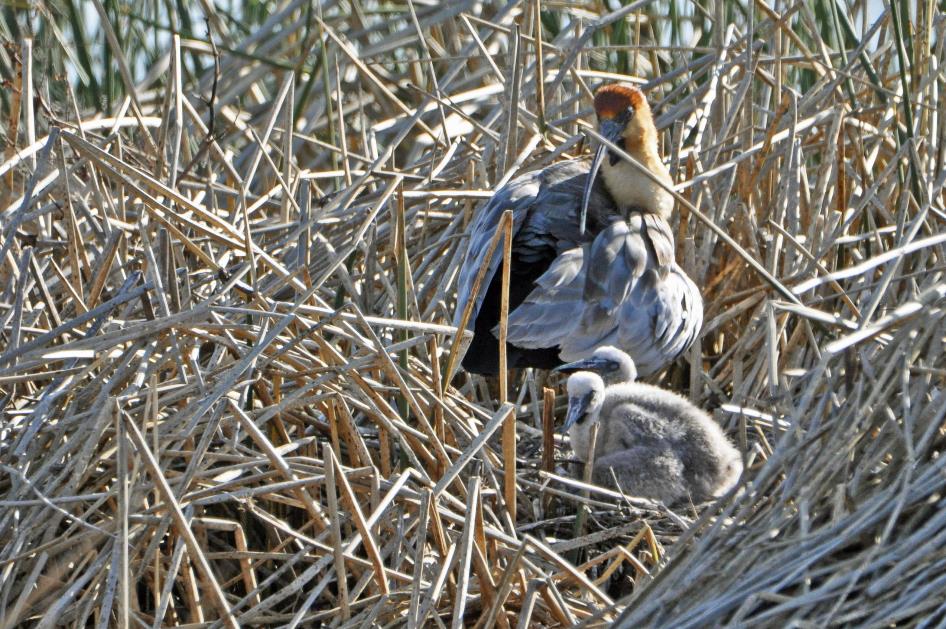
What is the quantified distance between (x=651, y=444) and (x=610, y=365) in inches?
13.3

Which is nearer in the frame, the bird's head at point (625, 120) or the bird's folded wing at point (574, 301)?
the bird's folded wing at point (574, 301)

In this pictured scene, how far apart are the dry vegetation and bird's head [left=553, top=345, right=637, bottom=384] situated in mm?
224

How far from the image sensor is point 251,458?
271 cm

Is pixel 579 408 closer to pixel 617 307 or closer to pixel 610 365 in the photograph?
pixel 610 365

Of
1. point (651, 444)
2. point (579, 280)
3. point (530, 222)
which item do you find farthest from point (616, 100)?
point (651, 444)

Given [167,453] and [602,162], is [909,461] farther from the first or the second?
[602,162]

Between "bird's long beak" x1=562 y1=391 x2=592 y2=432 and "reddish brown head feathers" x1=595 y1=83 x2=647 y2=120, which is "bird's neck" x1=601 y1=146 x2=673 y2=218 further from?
"bird's long beak" x1=562 y1=391 x2=592 y2=432

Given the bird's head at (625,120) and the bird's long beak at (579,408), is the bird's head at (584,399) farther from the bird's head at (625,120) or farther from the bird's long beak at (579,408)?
the bird's head at (625,120)

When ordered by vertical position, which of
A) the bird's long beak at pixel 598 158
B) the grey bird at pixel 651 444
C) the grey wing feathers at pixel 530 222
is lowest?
the grey bird at pixel 651 444

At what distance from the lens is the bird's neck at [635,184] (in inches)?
153

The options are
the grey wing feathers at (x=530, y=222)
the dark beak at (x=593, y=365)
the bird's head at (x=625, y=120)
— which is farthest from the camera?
the bird's head at (x=625, y=120)

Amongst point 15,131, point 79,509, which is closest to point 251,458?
point 79,509

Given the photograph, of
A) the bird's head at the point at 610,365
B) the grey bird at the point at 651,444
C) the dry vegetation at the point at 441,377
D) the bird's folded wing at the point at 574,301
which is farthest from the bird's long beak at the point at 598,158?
the grey bird at the point at 651,444

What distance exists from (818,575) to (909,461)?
0.77 feet
